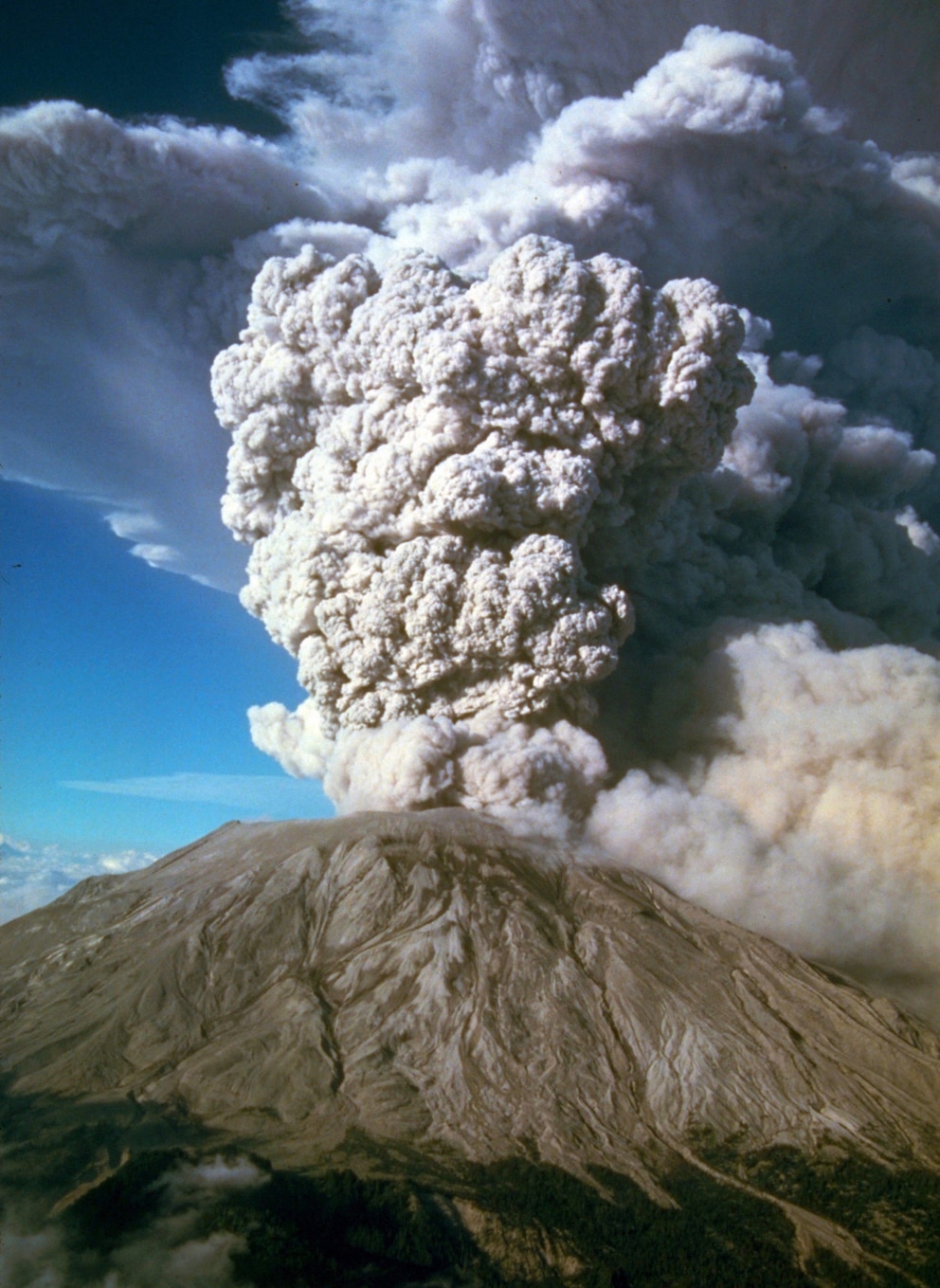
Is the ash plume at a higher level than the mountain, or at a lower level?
higher

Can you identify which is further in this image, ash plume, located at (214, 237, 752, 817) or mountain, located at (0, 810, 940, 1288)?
ash plume, located at (214, 237, 752, 817)

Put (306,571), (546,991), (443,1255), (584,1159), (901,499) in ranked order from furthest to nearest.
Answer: (901,499), (306,571), (546,991), (584,1159), (443,1255)

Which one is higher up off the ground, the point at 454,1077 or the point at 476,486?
the point at 476,486

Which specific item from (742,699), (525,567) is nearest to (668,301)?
(525,567)

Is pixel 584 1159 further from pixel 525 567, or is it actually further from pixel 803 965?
pixel 525 567

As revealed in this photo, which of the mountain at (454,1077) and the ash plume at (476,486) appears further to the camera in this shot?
the ash plume at (476,486)

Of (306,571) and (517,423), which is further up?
(517,423)

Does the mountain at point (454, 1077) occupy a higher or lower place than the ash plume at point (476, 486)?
lower

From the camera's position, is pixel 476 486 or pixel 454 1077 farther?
pixel 476 486
